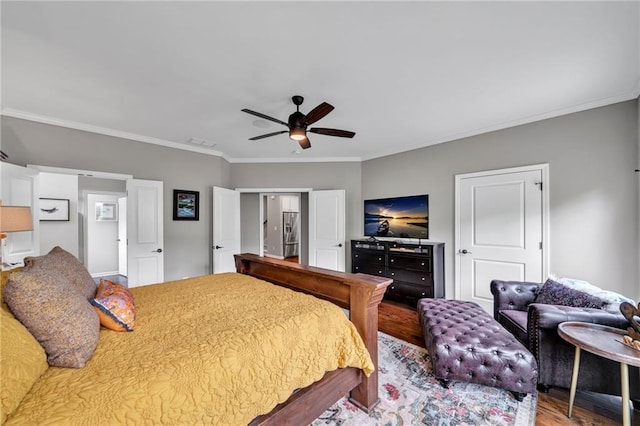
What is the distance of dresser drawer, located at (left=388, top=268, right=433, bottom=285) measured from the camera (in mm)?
3745

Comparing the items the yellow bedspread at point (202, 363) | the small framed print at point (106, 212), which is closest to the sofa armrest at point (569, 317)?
the yellow bedspread at point (202, 363)

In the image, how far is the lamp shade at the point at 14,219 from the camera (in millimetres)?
1927

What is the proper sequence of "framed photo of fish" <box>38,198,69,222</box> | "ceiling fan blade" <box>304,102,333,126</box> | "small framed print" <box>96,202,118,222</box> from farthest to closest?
"small framed print" <box>96,202,118,222</box>, "framed photo of fish" <box>38,198,69,222</box>, "ceiling fan blade" <box>304,102,333,126</box>

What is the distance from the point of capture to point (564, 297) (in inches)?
86.0

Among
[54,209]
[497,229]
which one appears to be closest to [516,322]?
[497,229]

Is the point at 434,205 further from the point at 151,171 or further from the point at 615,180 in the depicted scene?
the point at 151,171

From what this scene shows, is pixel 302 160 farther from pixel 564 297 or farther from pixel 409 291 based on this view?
pixel 564 297

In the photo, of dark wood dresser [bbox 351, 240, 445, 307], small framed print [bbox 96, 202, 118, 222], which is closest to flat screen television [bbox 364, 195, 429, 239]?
dark wood dresser [bbox 351, 240, 445, 307]

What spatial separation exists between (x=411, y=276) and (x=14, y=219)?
168 inches

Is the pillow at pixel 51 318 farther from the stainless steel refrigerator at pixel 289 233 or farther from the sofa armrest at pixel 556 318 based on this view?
the stainless steel refrigerator at pixel 289 233

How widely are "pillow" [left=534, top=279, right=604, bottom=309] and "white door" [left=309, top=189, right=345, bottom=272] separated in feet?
9.72

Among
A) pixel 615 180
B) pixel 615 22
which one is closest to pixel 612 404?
pixel 615 180

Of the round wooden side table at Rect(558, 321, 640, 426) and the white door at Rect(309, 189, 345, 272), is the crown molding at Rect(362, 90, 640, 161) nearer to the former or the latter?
the white door at Rect(309, 189, 345, 272)

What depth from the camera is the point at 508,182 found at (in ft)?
11.0
